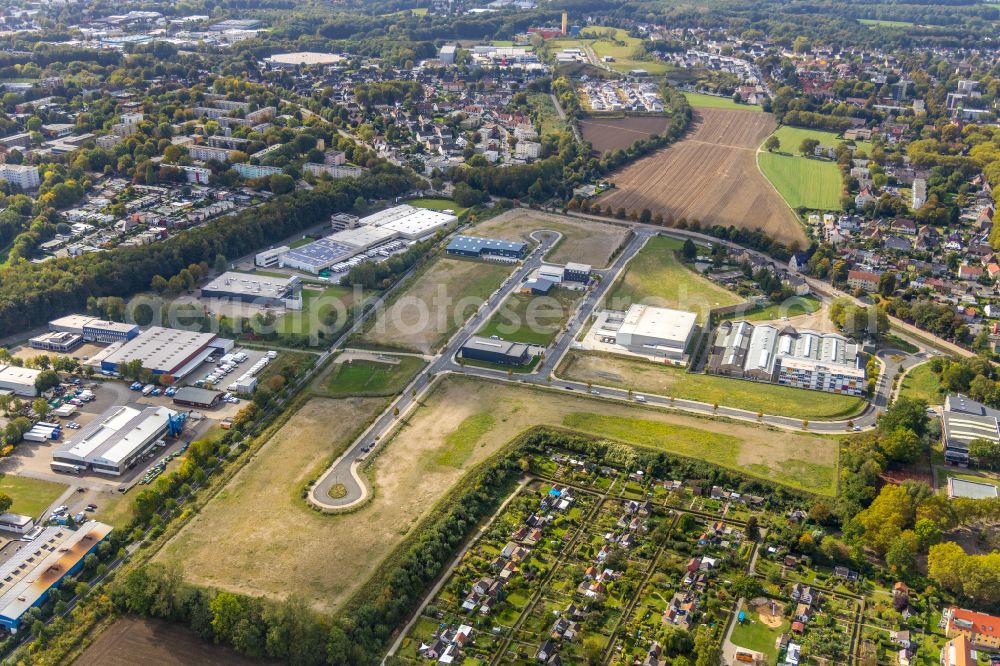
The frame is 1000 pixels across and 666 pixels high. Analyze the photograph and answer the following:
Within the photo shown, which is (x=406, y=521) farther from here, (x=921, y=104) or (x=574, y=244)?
(x=921, y=104)

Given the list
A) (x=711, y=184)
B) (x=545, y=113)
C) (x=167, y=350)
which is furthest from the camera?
(x=545, y=113)

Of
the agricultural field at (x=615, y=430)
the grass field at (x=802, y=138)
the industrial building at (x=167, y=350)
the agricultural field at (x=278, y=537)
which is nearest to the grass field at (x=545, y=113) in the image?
the grass field at (x=802, y=138)

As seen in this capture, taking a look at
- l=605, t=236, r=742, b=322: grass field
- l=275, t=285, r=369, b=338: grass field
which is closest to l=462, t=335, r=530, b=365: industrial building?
l=275, t=285, r=369, b=338: grass field

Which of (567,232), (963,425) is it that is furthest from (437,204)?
(963,425)

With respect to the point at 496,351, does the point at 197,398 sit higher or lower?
lower

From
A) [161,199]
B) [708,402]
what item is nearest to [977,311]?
[708,402]

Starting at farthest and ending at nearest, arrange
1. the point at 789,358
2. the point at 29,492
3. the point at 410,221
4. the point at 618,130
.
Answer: the point at 618,130
the point at 410,221
the point at 789,358
the point at 29,492

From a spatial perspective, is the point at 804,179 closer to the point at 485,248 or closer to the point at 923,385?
the point at 485,248
